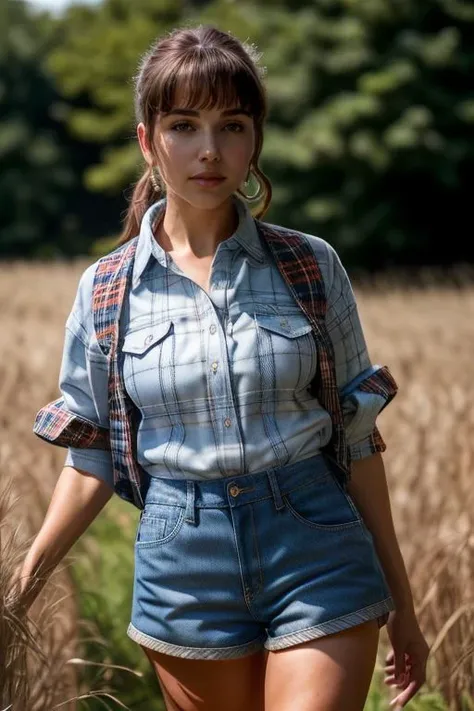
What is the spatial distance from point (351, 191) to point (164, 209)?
22.0 metres

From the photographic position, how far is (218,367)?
2.41 meters

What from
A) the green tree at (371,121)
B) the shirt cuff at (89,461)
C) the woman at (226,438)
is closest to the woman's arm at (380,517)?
the woman at (226,438)

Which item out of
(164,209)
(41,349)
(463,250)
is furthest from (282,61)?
(164,209)

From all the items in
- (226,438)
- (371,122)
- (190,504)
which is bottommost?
(190,504)

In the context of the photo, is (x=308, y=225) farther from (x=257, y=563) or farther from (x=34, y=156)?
(x=257, y=563)

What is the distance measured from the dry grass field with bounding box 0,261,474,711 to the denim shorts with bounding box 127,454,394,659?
0.51m

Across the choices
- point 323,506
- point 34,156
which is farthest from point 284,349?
point 34,156

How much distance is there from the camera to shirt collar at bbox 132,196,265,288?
254 centimetres

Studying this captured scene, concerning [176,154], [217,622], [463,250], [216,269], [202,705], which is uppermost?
[463,250]

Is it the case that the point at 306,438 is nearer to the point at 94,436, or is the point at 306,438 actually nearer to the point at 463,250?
the point at 94,436

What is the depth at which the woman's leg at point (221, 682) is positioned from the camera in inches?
97.0

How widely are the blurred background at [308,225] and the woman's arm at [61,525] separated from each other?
124 millimetres

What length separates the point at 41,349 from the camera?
29.0 ft

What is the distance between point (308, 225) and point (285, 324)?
75.6 feet
